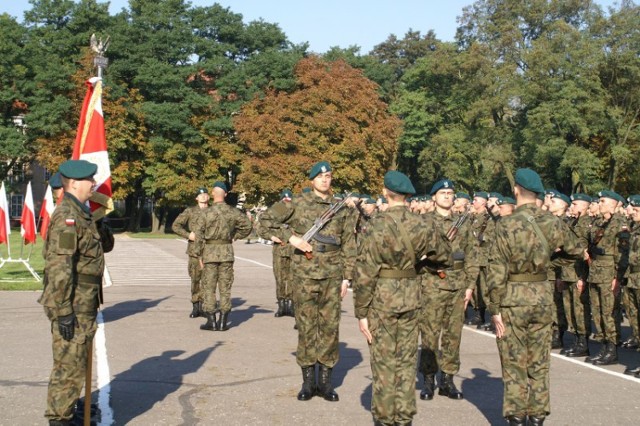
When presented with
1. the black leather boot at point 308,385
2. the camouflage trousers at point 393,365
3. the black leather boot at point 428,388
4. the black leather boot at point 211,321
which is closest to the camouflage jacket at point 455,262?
the black leather boot at point 428,388

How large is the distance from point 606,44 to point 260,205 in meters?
26.0

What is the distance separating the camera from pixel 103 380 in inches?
355

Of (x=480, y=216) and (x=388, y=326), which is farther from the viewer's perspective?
(x=480, y=216)

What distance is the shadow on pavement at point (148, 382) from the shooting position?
786 cm

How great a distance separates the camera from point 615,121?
44.8 m

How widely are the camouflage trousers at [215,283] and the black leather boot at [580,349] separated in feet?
17.8

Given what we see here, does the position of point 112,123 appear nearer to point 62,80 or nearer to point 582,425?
point 62,80

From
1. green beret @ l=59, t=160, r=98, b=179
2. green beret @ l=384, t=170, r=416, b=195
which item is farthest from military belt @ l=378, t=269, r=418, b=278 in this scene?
green beret @ l=59, t=160, r=98, b=179

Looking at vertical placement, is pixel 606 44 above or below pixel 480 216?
above

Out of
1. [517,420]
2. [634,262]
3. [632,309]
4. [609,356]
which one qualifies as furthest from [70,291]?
[632,309]

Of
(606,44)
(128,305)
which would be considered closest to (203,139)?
(606,44)

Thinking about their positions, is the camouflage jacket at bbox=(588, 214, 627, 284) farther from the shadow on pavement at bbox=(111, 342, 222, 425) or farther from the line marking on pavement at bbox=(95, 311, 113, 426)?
the line marking on pavement at bbox=(95, 311, 113, 426)

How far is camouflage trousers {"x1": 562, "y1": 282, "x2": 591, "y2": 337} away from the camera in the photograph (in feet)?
37.4

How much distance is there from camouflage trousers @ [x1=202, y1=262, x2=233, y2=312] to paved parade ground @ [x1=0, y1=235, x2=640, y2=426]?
478 millimetres
